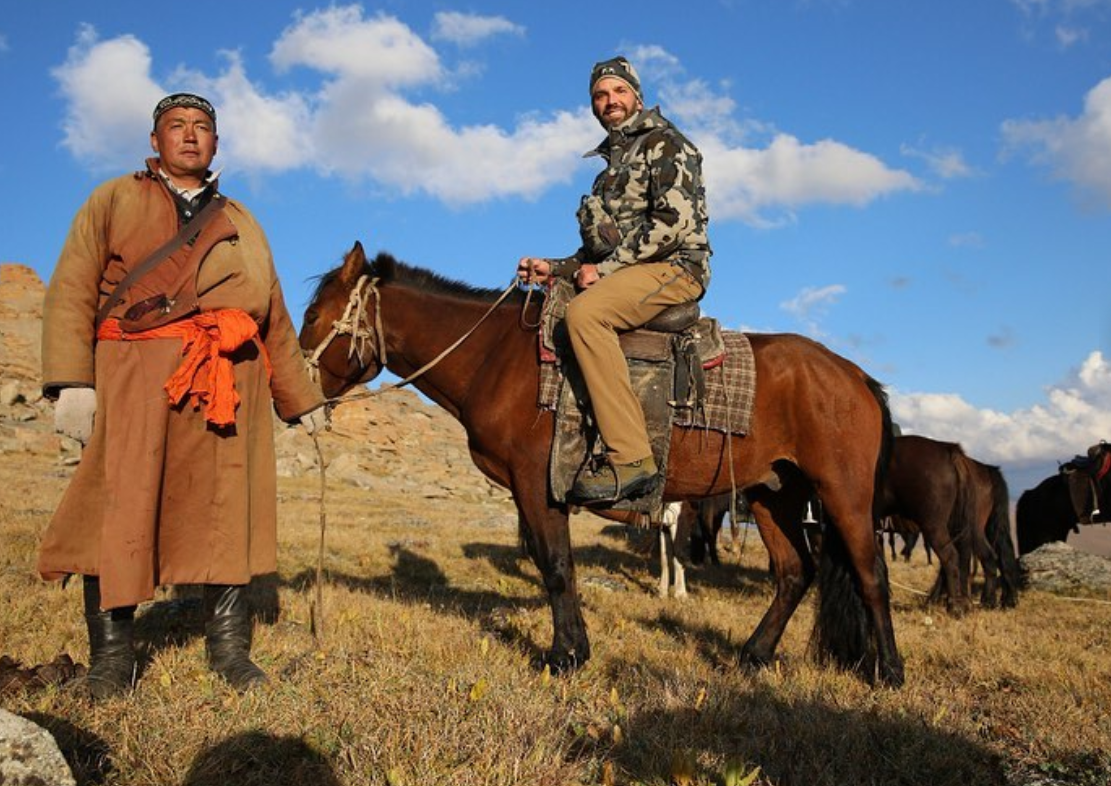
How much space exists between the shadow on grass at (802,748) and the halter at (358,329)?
3.38 meters

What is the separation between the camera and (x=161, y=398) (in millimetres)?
4023

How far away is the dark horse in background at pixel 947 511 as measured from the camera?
10672 millimetres

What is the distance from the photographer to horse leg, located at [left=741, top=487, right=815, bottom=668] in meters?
5.83

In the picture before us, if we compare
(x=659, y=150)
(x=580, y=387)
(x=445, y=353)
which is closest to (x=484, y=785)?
(x=580, y=387)

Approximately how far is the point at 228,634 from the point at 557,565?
191cm

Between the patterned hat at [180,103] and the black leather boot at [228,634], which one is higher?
the patterned hat at [180,103]

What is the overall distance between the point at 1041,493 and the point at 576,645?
13.4m

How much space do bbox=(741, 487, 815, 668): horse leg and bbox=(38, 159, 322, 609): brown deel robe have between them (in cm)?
347

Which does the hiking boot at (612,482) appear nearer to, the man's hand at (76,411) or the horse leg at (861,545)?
the horse leg at (861,545)

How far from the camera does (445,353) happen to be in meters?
5.70

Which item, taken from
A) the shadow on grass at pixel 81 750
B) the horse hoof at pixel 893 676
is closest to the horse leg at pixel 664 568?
the horse hoof at pixel 893 676

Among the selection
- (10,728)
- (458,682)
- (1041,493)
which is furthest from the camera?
(1041,493)

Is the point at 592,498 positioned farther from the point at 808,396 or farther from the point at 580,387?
the point at 808,396

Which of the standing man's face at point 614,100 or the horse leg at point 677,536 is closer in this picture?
the standing man's face at point 614,100
